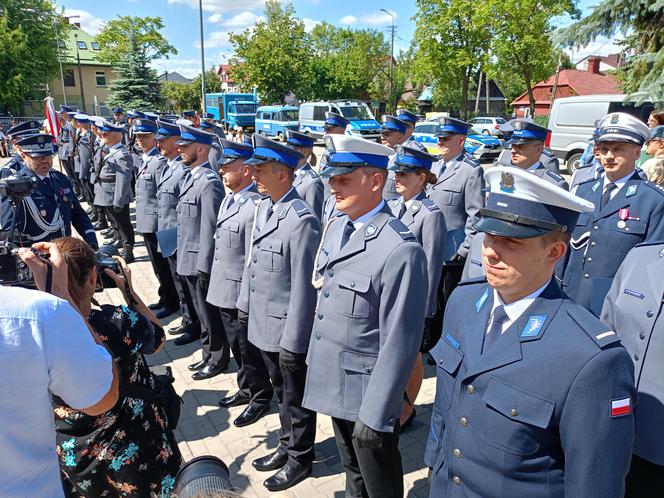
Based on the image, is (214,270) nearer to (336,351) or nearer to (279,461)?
(279,461)

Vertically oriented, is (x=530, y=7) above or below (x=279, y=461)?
above

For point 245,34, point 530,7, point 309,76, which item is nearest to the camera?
point 530,7

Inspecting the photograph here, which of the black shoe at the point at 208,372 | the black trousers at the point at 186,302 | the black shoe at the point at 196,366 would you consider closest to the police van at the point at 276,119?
the black trousers at the point at 186,302

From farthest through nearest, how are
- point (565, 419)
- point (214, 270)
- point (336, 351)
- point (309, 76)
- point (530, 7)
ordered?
point (309, 76) → point (530, 7) → point (214, 270) → point (336, 351) → point (565, 419)

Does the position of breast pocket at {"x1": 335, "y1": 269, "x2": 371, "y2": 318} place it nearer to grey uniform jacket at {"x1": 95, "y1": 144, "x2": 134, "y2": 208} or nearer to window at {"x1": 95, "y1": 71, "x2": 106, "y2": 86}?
grey uniform jacket at {"x1": 95, "y1": 144, "x2": 134, "y2": 208}

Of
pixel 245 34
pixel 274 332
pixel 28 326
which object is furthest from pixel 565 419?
pixel 245 34

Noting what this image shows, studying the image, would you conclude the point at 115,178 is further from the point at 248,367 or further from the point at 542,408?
the point at 542,408

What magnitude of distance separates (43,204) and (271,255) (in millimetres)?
2633

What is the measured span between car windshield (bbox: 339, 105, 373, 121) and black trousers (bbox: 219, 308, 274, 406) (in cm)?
2303

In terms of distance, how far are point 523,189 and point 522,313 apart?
42 centimetres

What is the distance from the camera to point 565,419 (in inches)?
53.2

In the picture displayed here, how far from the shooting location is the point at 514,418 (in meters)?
1.42

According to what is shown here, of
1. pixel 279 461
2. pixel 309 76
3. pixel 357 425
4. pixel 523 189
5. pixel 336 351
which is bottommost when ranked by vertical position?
pixel 279 461

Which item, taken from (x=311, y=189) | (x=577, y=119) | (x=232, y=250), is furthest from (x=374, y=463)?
(x=577, y=119)
